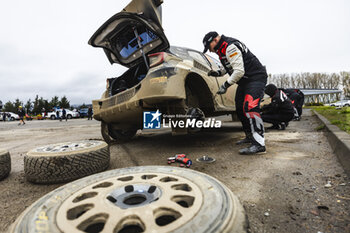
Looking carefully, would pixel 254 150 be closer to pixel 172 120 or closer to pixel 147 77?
pixel 172 120

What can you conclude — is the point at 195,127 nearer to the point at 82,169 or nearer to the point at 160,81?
the point at 160,81

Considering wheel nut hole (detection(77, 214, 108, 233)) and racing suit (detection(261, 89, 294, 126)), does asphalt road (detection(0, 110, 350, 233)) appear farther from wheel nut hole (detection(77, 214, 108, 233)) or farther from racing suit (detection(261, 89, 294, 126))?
racing suit (detection(261, 89, 294, 126))

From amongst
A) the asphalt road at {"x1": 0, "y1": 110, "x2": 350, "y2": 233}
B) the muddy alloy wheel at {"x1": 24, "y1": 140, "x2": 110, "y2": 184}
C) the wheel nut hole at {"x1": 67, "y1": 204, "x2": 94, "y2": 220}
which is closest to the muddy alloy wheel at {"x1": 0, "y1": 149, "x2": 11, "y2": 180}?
the asphalt road at {"x1": 0, "y1": 110, "x2": 350, "y2": 233}

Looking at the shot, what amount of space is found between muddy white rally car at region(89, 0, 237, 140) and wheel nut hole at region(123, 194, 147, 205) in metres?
1.48

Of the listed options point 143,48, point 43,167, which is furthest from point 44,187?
point 143,48

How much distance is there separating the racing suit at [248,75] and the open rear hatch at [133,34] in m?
0.95

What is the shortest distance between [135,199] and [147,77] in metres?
1.75

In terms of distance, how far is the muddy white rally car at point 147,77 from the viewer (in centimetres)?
250

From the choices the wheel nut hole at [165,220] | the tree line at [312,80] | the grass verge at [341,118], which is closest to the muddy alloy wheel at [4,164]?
the wheel nut hole at [165,220]

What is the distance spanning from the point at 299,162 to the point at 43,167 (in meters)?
2.60

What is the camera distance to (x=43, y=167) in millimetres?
1738

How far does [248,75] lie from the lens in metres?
2.80

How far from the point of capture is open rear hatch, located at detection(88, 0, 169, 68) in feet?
9.41

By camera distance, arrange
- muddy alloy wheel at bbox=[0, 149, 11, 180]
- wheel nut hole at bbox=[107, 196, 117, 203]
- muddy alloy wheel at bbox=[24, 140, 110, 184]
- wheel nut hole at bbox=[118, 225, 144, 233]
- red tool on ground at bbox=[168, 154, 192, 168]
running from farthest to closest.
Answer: red tool on ground at bbox=[168, 154, 192, 168]
muddy alloy wheel at bbox=[0, 149, 11, 180]
muddy alloy wheel at bbox=[24, 140, 110, 184]
wheel nut hole at bbox=[107, 196, 117, 203]
wheel nut hole at bbox=[118, 225, 144, 233]
